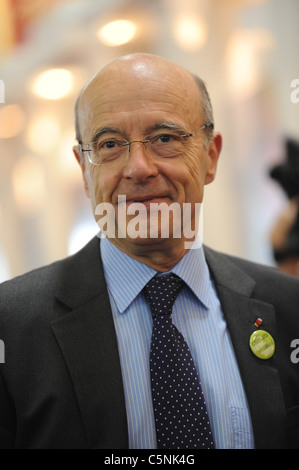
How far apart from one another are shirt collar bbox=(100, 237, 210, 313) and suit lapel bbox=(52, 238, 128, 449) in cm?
4

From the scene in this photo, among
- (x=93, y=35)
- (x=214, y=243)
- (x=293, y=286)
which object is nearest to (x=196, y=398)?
(x=293, y=286)

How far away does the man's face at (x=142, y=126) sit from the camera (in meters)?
1.47

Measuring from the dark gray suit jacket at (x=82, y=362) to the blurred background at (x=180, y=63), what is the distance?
3.10m

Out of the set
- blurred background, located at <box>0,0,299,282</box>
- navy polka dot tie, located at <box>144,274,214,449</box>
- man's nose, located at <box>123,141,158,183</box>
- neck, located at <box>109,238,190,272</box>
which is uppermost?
blurred background, located at <box>0,0,299,282</box>

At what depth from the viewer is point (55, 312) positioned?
147cm

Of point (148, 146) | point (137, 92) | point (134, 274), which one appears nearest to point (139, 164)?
point (148, 146)

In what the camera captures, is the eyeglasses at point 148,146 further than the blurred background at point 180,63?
No

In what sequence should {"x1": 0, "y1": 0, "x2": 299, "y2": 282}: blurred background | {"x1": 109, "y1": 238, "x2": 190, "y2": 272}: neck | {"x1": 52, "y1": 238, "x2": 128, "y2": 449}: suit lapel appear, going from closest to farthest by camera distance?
{"x1": 52, "y1": 238, "x2": 128, "y2": 449}: suit lapel, {"x1": 109, "y1": 238, "x2": 190, "y2": 272}: neck, {"x1": 0, "y1": 0, "x2": 299, "y2": 282}: blurred background

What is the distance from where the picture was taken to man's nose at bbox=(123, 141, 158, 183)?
144 centimetres

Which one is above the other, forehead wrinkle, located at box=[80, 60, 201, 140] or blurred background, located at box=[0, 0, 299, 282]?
blurred background, located at box=[0, 0, 299, 282]

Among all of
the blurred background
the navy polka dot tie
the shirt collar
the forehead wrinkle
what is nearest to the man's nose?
the forehead wrinkle

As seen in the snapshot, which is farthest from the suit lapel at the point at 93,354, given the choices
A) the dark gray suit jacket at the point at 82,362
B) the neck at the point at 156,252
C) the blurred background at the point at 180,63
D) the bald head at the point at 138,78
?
the blurred background at the point at 180,63

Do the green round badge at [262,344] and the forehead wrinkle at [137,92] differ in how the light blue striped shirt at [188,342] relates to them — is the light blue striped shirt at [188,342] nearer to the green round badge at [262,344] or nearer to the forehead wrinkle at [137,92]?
the green round badge at [262,344]

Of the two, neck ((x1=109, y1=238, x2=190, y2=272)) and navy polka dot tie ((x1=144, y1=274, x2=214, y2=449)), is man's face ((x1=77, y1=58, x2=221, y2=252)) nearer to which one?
neck ((x1=109, y1=238, x2=190, y2=272))
